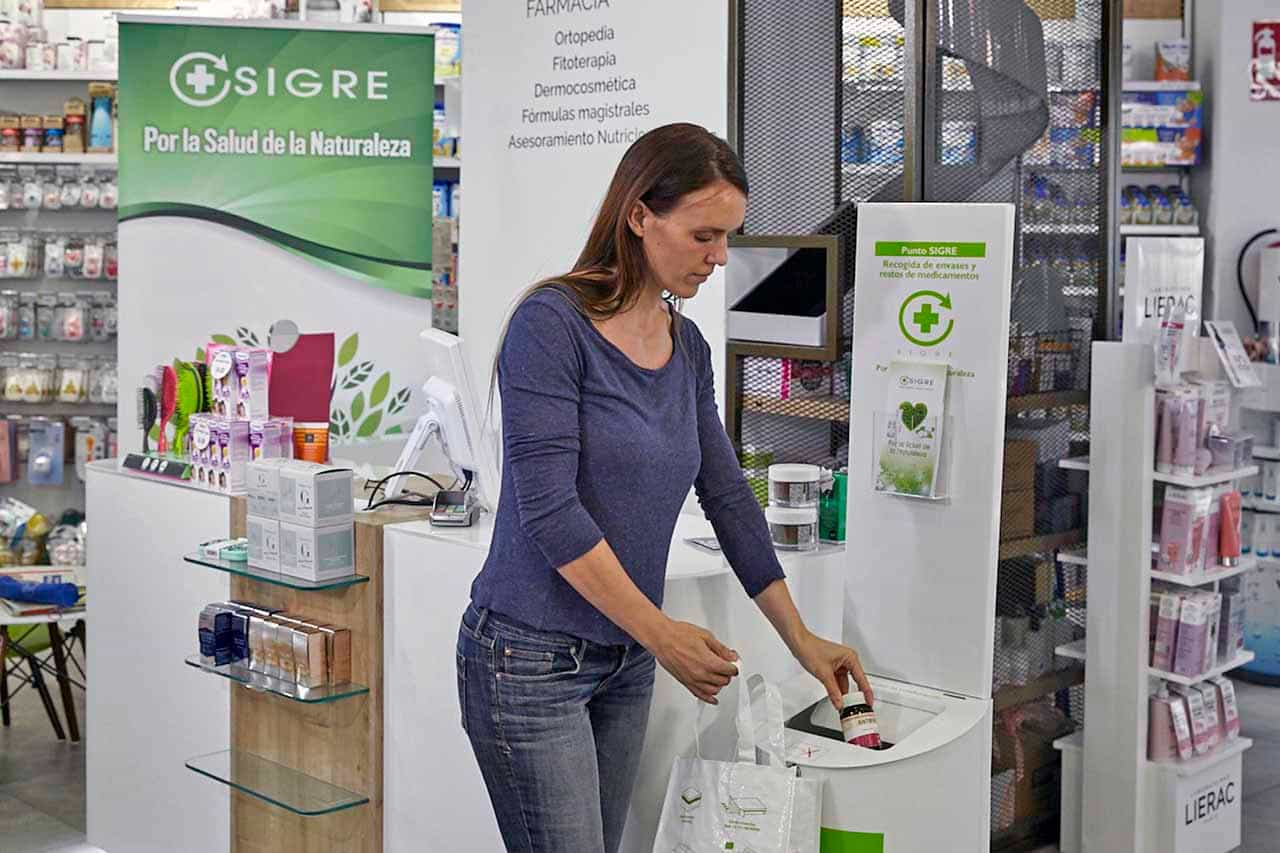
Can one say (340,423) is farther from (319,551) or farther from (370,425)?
(319,551)

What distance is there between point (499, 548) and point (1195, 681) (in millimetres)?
2577

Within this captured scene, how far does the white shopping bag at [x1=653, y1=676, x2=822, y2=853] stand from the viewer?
2.45 meters

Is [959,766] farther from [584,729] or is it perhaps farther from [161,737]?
[161,737]

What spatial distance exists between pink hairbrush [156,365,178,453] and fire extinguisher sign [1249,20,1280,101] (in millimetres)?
4833

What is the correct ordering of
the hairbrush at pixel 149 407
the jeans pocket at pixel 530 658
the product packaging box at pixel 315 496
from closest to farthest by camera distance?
the jeans pocket at pixel 530 658 → the product packaging box at pixel 315 496 → the hairbrush at pixel 149 407

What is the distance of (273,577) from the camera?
3.29m

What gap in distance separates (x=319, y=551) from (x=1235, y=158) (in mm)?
4941

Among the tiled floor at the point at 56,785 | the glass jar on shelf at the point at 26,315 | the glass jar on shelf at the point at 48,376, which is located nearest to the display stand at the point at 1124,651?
the tiled floor at the point at 56,785

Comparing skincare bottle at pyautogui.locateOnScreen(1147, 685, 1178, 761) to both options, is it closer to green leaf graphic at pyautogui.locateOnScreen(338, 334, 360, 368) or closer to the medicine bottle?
the medicine bottle

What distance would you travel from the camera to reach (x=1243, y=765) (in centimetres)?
532

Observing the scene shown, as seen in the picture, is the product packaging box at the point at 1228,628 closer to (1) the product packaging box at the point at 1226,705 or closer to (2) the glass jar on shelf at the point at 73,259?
(1) the product packaging box at the point at 1226,705

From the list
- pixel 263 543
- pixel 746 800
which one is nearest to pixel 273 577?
pixel 263 543

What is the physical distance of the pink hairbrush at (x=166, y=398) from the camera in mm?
3943

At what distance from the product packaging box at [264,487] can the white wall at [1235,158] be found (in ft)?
15.2
